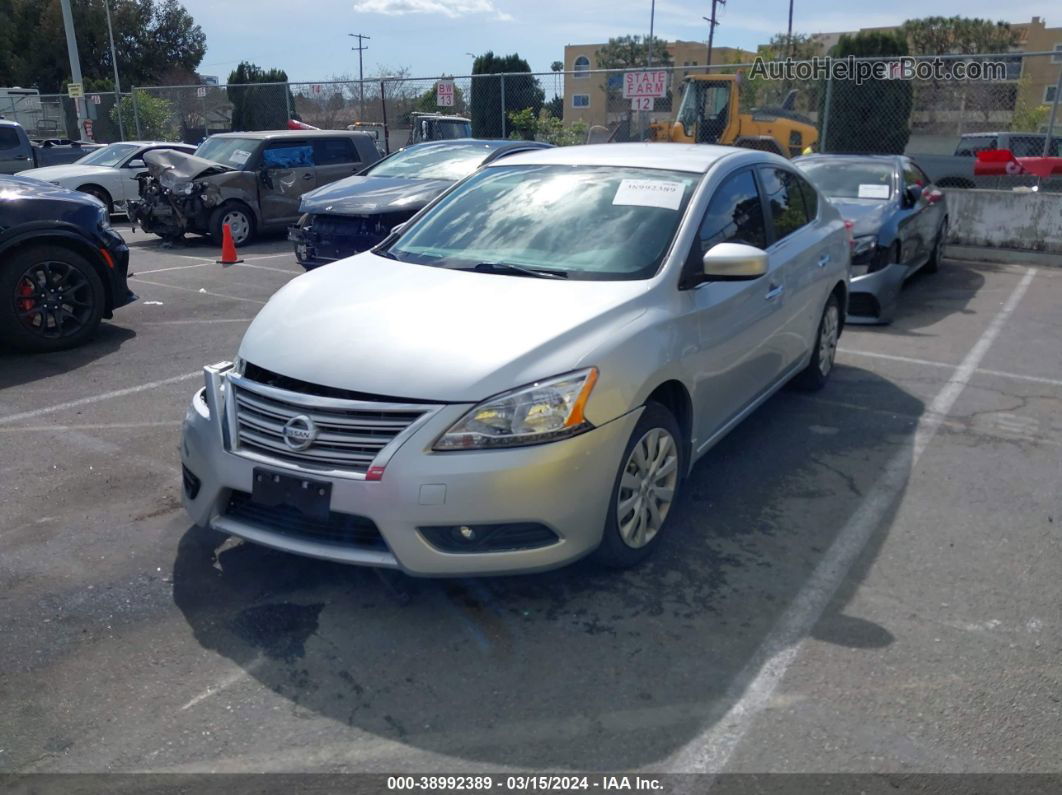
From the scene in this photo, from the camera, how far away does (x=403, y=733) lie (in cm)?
299

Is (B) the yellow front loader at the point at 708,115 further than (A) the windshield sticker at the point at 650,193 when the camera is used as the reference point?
Yes

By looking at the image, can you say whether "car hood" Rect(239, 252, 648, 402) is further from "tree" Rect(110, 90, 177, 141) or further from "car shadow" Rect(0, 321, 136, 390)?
"tree" Rect(110, 90, 177, 141)

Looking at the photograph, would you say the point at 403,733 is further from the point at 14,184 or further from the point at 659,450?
the point at 14,184

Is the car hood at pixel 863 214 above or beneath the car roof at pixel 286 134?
beneath

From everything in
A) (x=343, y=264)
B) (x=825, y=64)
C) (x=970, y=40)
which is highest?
(x=970, y=40)

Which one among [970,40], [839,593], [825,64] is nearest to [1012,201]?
[825,64]

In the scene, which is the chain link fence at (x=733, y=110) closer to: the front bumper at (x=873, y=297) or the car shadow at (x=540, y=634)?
the front bumper at (x=873, y=297)

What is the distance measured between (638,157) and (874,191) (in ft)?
18.7

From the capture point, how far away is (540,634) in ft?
11.6

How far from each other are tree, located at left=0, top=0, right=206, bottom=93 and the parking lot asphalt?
162ft

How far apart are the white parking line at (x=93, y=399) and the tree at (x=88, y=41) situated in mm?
46994

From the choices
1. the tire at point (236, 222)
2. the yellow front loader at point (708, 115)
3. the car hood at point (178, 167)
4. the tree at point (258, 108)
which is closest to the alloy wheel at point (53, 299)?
the tire at point (236, 222)

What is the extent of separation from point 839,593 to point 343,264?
2.83 metres

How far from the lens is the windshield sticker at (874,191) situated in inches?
388
